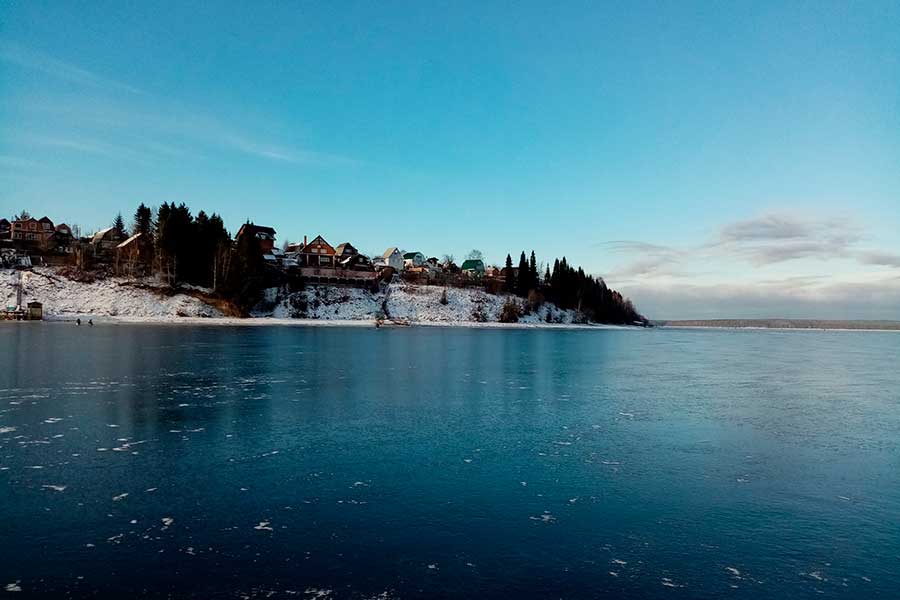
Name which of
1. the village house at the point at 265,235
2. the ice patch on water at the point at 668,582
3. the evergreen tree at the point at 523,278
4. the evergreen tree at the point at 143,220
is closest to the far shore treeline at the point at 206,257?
the evergreen tree at the point at 143,220

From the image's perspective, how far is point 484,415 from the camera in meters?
16.3

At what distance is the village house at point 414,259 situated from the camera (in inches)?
5162

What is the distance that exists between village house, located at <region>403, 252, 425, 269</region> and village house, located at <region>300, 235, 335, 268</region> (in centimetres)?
2580

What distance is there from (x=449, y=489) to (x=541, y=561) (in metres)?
2.90

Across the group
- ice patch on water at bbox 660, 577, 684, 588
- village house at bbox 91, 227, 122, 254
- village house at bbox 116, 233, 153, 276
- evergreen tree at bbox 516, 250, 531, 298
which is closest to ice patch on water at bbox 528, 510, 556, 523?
ice patch on water at bbox 660, 577, 684, 588

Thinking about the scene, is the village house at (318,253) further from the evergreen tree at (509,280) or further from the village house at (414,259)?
the evergreen tree at (509,280)

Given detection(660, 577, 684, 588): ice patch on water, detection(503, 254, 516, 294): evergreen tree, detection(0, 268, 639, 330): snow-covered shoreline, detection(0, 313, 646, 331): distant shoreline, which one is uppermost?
detection(503, 254, 516, 294): evergreen tree

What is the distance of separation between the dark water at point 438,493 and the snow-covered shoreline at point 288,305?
55345 mm

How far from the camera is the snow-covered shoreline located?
70125 millimetres

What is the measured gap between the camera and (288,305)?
275 ft

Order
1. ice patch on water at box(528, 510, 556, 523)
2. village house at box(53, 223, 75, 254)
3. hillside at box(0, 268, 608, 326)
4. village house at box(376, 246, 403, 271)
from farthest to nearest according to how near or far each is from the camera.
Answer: village house at box(376, 246, 403, 271), village house at box(53, 223, 75, 254), hillside at box(0, 268, 608, 326), ice patch on water at box(528, 510, 556, 523)

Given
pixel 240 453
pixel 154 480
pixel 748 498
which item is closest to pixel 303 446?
pixel 240 453

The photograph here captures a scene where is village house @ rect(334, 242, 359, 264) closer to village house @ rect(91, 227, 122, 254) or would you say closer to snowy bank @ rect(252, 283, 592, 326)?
snowy bank @ rect(252, 283, 592, 326)

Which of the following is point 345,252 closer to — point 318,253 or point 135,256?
point 318,253
